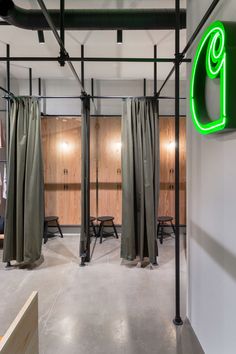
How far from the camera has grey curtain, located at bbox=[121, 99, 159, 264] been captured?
347cm

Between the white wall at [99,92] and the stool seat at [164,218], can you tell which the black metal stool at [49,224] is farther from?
the white wall at [99,92]

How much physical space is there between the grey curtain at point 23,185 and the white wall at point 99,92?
1.69 metres

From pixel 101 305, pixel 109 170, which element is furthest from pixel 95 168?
pixel 101 305

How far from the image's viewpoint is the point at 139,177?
11.6 feet

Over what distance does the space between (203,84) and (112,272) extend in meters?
2.75

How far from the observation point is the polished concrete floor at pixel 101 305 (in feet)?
6.78

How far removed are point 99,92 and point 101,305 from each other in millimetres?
4144

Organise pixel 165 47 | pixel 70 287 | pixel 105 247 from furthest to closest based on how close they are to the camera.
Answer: pixel 105 247, pixel 165 47, pixel 70 287

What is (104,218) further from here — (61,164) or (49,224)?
(61,164)

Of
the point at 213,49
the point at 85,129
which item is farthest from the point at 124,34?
the point at 213,49

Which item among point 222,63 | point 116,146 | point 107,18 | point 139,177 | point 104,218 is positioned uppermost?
point 107,18

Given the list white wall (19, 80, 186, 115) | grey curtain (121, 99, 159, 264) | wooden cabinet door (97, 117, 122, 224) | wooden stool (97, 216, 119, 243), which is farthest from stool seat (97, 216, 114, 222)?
white wall (19, 80, 186, 115)

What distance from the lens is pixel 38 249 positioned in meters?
3.48

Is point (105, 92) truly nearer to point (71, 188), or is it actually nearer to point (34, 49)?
point (34, 49)
